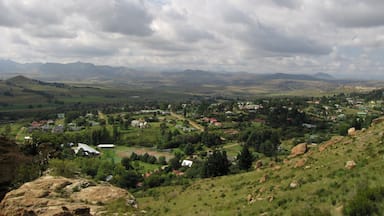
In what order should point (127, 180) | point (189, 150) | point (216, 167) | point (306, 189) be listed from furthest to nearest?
point (189, 150)
point (127, 180)
point (216, 167)
point (306, 189)

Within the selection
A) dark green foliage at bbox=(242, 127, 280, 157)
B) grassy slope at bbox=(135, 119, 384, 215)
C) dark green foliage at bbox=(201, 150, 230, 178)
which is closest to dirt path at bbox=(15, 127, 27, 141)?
dark green foliage at bbox=(242, 127, 280, 157)

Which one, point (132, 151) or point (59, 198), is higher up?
point (59, 198)

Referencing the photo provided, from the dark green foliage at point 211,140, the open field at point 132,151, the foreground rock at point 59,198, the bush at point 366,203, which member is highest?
the bush at point 366,203

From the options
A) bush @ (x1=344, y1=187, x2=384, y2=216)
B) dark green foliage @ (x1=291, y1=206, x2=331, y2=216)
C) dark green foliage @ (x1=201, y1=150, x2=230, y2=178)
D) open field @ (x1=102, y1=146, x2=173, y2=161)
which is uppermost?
bush @ (x1=344, y1=187, x2=384, y2=216)

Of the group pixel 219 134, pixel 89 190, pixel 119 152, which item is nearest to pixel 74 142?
pixel 119 152

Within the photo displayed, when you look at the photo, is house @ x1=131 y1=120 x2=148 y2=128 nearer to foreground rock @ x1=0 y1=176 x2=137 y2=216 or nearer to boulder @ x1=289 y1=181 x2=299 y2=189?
foreground rock @ x1=0 y1=176 x2=137 y2=216

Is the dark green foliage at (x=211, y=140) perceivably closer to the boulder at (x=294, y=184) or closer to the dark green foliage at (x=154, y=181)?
the dark green foliage at (x=154, y=181)

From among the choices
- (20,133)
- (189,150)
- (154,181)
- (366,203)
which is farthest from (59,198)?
(20,133)

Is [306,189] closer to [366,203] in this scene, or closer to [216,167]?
[366,203]

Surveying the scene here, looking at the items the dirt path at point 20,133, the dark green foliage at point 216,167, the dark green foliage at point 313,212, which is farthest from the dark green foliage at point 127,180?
the dirt path at point 20,133
